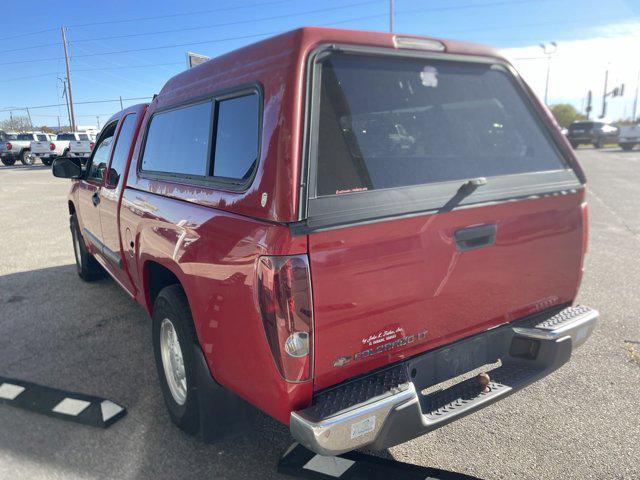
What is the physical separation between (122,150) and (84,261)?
225cm

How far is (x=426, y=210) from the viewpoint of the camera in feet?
6.96

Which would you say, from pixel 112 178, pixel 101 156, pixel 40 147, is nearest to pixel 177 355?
pixel 112 178

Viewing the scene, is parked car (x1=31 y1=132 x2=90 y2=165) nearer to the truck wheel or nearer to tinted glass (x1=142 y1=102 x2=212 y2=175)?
tinted glass (x1=142 y1=102 x2=212 y2=175)

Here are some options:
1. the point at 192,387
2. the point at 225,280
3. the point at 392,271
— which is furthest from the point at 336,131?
the point at 192,387

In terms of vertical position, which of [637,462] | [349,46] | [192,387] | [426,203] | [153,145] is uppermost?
[349,46]

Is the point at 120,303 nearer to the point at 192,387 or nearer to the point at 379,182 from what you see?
the point at 192,387

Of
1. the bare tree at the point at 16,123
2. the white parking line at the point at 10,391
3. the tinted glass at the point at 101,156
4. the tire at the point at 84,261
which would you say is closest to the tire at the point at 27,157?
the tire at the point at 84,261

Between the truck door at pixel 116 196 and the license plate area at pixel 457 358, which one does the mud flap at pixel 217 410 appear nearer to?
the license plate area at pixel 457 358

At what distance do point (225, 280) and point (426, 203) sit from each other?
0.90 metres

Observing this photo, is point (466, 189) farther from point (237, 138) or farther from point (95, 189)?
point (95, 189)

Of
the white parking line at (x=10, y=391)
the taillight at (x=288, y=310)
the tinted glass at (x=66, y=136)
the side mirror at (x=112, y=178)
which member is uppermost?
the tinted glass at (x=66, y=136)

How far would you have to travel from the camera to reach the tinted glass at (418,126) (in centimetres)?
210

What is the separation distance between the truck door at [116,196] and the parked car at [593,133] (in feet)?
107

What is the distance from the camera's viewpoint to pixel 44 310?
16.4 ft
